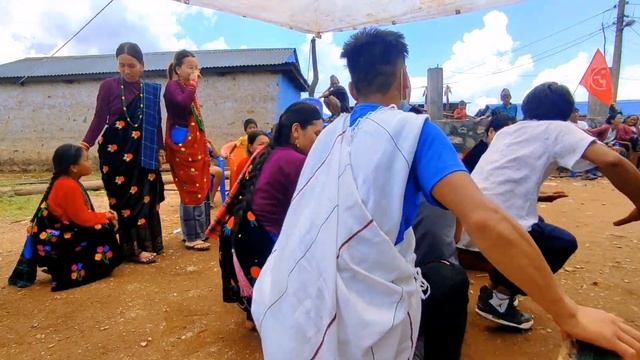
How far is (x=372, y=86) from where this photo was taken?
4.00 feet

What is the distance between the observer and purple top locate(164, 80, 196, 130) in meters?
3.42

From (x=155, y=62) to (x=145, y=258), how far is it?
11642 millimetres

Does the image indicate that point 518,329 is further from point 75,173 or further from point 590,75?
point 590,75

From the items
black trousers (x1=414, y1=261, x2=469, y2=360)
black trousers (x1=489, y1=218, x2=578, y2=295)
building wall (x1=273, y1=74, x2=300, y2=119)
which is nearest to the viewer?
black trousers (x1=414, y1=261, x2=469, y2=360)

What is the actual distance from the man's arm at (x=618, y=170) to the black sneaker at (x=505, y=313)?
Result: 2.81 ft

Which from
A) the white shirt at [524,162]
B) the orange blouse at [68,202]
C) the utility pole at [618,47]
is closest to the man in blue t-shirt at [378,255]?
Answer: the white shirt at [524,162]

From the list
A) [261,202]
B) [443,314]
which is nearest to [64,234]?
[261,202]

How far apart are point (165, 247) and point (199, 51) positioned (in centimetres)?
1175

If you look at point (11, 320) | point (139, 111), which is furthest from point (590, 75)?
point (11, 320)

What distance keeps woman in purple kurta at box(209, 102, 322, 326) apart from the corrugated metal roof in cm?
940

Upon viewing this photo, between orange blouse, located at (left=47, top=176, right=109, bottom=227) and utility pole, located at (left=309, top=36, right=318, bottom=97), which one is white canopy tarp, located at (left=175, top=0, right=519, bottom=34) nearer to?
utility pole, located at (left=309, top=36, right=318, bottom=97)

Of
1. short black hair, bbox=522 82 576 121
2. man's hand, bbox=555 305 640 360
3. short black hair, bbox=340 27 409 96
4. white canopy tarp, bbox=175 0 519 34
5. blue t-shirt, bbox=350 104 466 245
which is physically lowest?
man's hand, bbox=555 305 640 360

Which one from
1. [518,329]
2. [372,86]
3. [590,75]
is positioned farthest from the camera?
[590,75]

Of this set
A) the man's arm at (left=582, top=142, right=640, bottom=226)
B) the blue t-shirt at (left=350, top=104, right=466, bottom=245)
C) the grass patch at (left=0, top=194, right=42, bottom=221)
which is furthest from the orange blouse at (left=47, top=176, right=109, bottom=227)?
the grass patch at (left=0, top=194, right=42, bottom=221)
